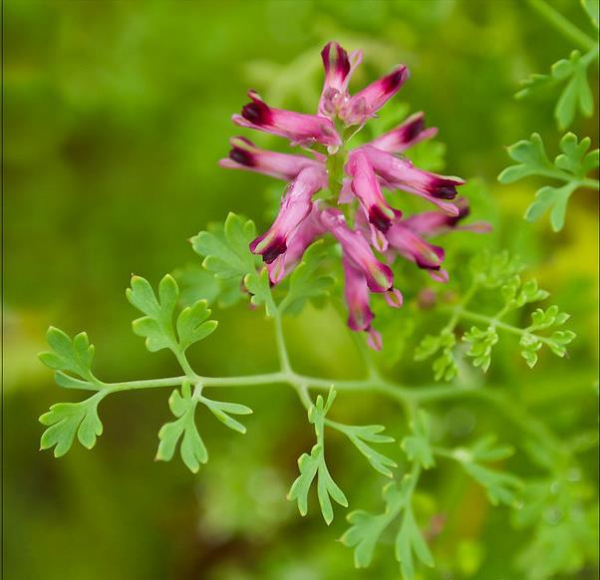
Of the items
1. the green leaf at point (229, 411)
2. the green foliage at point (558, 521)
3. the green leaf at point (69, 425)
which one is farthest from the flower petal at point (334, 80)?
the green foliage at point (558, 521)

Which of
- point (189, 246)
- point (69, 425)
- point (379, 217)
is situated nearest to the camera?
point (379, 217)

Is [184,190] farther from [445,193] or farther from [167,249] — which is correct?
[445,193]

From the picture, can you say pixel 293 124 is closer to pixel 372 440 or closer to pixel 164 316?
pixel 164 316

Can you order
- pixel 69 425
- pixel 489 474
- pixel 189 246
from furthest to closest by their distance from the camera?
1. pixel 189 246
2. pixel 489 474
3. pixel 69 425

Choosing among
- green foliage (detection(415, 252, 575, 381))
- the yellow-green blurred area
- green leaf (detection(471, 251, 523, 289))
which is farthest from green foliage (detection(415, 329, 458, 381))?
the yellow-green blurred area

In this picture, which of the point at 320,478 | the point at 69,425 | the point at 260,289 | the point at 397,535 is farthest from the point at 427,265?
the point at 69,425

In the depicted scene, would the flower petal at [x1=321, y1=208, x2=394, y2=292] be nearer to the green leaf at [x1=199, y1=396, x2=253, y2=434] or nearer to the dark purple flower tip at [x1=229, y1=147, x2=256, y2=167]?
the dark purple flower tip at [x1=229, y1=147, x2=256, y2=167]
